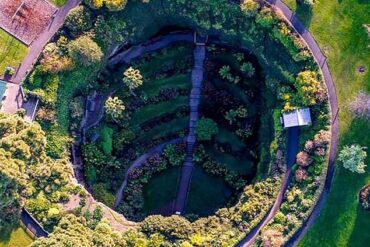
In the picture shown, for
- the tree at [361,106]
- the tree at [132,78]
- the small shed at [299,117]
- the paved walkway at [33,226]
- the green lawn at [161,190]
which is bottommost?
the paved walkway at [33,226]

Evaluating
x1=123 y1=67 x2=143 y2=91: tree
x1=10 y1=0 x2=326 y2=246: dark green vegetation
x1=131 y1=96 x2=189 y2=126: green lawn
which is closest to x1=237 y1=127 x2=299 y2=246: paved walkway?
x1=10 y1=0 x2=326 y2=246: dark green vegetation

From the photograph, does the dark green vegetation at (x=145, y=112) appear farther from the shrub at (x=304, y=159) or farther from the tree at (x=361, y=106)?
the tree at (x=361, y=106)

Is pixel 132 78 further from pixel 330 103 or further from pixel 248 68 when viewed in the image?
pixel 330 103

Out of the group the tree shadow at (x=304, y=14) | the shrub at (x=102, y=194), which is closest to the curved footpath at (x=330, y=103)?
the tree shadow at (x=304, y=14)

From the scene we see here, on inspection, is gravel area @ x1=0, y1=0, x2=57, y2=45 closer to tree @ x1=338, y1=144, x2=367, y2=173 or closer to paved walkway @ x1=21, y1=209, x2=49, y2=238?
paved walkway @ x1=21, y1=209, x2=49, y2=238

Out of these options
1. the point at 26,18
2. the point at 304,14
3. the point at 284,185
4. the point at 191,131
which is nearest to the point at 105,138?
the point at 191,131
